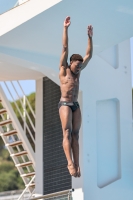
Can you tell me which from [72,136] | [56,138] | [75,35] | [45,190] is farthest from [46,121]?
[72,136]

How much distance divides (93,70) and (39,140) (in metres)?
2.27

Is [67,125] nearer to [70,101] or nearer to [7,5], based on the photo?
[70,101]

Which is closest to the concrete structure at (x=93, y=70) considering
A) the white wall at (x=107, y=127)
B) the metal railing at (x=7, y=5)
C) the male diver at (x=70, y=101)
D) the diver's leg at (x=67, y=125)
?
the white wall at (x=107, y=127)

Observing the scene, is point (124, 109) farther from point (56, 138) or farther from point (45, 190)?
point (45, 190)

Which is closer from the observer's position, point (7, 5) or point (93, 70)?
point (7, 5)

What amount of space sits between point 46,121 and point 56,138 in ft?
2.03

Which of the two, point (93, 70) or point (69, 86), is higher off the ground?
point (93, 70)

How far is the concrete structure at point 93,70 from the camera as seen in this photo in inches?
437

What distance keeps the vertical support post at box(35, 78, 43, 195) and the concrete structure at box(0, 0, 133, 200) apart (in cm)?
2

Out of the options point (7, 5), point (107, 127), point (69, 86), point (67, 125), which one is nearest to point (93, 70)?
point (107, 127)

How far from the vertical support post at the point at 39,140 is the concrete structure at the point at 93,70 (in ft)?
0.07

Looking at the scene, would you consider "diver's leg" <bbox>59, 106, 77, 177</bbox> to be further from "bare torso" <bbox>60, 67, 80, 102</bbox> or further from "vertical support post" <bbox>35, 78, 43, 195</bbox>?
"vertical support post" <bbox>35, 78, 43, 195</bbox>

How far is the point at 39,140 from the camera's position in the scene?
14.8m

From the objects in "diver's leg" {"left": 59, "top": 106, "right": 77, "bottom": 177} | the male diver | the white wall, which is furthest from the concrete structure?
"diver's leg" {"left": 59, "top": 106, "right": 77, "bottom": 177}
